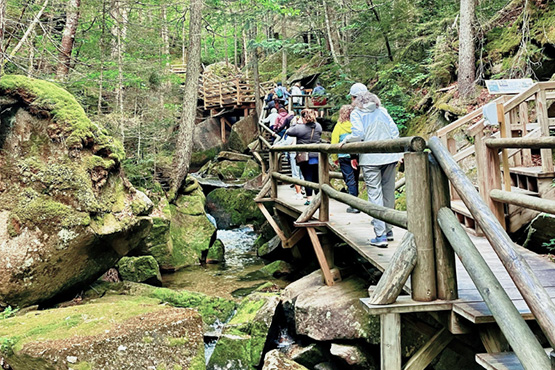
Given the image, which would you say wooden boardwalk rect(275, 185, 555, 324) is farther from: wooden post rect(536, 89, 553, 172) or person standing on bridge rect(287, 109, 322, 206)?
wooden post rect(536, 89, 553, 172)

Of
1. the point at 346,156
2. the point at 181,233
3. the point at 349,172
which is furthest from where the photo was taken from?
the point at 181,233

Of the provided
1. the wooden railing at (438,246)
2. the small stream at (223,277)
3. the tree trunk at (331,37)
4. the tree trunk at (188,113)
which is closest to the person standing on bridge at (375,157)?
the wooden railing at (438,246)

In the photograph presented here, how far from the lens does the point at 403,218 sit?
3.17m

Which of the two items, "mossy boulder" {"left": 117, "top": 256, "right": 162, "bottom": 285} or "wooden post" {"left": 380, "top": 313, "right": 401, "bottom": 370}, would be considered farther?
"mossy boulder" {"left": 117, "top": 256, "right": 162, "bottom": 285}

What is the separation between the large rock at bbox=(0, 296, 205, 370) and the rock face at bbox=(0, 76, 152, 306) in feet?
4.56

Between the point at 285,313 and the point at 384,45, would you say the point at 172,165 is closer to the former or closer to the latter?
the point at 285,313

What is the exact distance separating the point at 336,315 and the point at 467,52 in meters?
8.68

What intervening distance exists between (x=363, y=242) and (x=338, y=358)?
4.43 ft

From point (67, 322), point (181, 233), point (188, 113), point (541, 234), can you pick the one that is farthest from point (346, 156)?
point (188, 113)

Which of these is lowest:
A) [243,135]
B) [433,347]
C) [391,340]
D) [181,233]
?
[181,233]

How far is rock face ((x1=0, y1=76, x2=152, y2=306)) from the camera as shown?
19.2ft

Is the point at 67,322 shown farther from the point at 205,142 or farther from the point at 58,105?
the point at 205,142

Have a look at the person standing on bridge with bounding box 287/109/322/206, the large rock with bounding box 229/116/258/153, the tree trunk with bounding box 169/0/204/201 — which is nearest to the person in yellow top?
the person standing on bridge with bounding box 287/109/322/206

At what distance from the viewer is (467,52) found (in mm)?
10477
